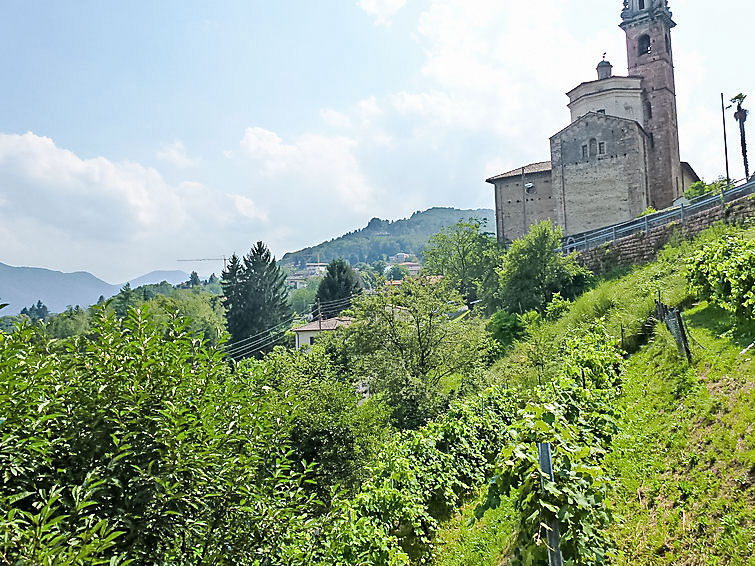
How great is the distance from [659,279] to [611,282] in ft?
14.8

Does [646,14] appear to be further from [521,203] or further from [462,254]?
[462,254]

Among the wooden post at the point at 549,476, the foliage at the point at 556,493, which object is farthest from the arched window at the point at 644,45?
the wooden post at the point at 549,476

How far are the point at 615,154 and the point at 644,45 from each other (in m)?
13.0

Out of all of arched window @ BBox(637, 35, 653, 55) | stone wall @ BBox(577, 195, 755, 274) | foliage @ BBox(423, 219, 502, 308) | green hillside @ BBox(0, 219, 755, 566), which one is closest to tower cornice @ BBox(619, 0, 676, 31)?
arched window @ BBox(637, 35, 653, 55)

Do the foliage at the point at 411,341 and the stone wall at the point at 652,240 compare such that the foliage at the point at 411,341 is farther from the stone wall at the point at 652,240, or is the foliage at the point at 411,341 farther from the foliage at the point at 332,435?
the stone wall at the point at 652,240

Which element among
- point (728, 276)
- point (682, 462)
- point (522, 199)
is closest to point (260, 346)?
point (522, 199)

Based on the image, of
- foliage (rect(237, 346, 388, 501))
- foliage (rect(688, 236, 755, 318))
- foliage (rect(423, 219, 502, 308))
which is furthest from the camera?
foliage (rect(423, 219, 502, 308))

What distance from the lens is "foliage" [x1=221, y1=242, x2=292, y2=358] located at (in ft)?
190

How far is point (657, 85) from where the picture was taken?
43.0 m

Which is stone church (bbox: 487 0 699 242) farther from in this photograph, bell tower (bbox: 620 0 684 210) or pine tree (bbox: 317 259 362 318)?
pine tree (bbox: 317 259 362 318)

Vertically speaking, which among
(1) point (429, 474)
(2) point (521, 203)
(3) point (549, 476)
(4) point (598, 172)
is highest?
(4) point (598, 172)

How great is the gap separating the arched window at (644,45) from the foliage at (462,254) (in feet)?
64.4

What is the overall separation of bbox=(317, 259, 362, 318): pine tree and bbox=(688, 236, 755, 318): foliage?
45.7 metres

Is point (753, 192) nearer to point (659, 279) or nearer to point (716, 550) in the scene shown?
point (659, 279)
